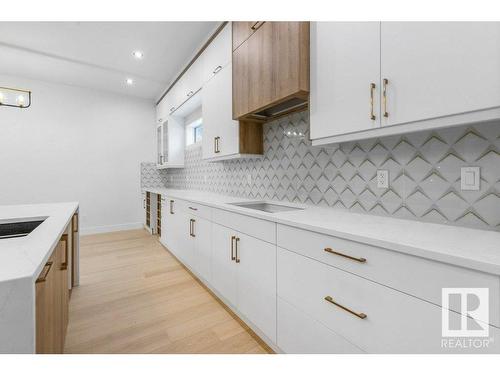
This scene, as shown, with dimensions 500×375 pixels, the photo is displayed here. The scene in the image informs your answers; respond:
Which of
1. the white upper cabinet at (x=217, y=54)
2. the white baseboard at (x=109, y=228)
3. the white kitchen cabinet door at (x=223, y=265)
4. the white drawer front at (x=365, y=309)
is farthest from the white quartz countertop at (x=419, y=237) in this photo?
the white baseboard at (x=109, y=228)

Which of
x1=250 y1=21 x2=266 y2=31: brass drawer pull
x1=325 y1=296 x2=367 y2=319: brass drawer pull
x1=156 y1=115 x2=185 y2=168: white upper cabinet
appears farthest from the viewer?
x1=156 y1=115 x2=185 y2=168: white upper cabinet

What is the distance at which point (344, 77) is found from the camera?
1328 millimetres

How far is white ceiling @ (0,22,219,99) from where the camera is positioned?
2.70 meters

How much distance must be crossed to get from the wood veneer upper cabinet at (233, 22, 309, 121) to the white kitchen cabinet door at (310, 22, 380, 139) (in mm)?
82

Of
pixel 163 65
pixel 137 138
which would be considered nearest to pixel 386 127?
pixel 163 65

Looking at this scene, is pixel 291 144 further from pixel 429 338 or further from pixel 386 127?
pixel 429 338

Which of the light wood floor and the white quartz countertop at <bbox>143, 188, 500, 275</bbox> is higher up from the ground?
the white quartz countertop at <bbox>143, 188, 500, 275</bbox>

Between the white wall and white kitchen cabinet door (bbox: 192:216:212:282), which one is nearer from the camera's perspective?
white kitchen cabinet door (bbox: 192:216:212:282)

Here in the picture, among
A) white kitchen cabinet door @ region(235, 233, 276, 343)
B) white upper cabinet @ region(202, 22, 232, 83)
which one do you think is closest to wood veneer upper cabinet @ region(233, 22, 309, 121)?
white upper cabinet @ region(202, 22, 232, 83)

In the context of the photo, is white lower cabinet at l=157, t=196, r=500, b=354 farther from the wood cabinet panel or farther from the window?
the window

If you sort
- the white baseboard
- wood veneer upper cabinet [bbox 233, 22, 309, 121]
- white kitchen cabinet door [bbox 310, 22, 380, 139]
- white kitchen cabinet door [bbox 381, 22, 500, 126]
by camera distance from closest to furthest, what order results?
white kitchen cabinet door [bbox 381, 22, 500, 126], white kitchen cabinet door [bbox 310, 22, 380, 139], wood veneer upper cabinet [bbox 233, 22, 309, 121], the white baseboard

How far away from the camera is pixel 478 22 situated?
894mm

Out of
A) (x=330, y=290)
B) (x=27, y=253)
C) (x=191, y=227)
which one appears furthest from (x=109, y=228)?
(x=330, y=290)
